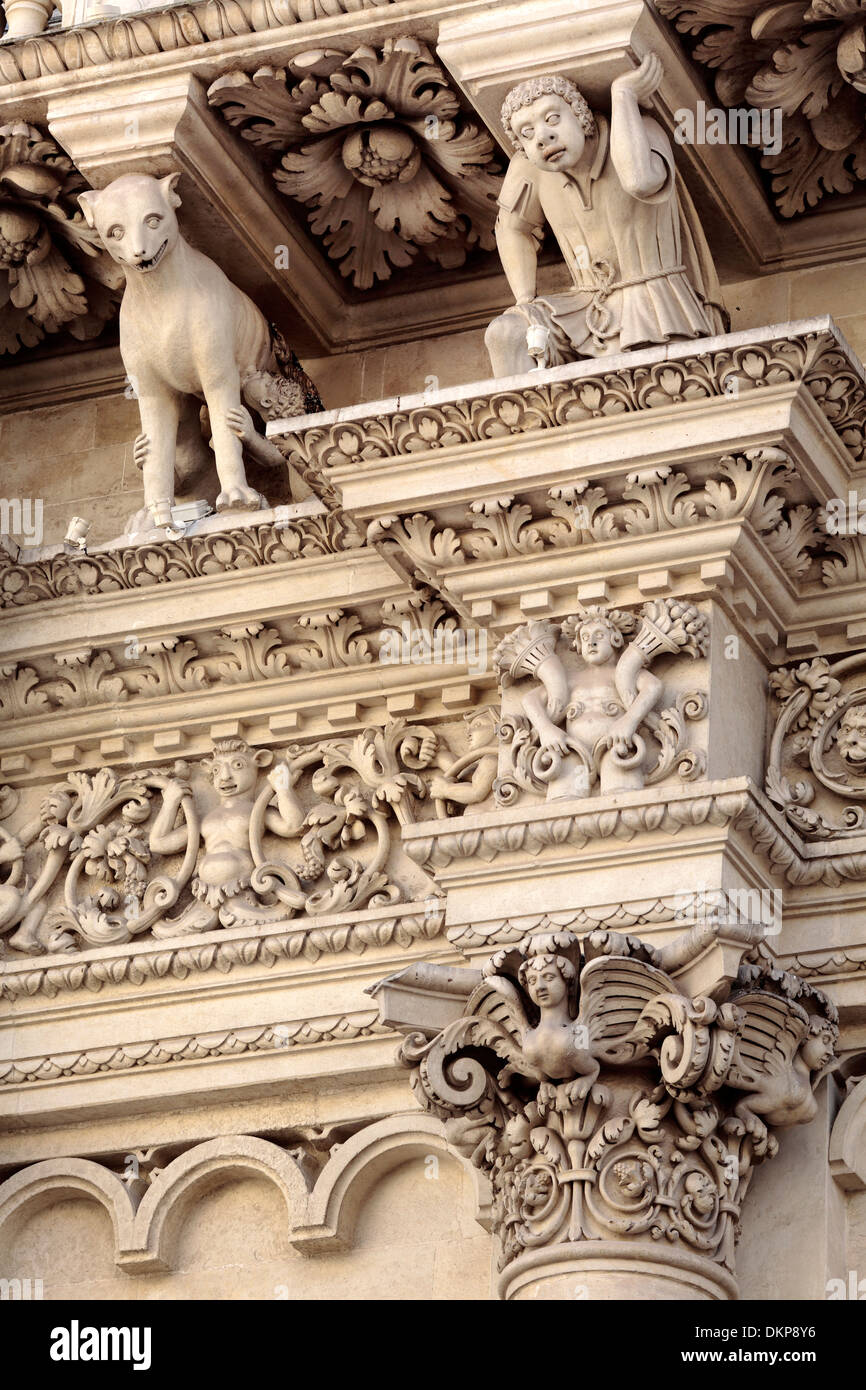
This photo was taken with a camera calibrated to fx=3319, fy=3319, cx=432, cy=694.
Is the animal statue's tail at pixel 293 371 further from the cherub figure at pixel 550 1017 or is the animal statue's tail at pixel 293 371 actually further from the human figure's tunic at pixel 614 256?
the cherub figure at pixel 550 1017

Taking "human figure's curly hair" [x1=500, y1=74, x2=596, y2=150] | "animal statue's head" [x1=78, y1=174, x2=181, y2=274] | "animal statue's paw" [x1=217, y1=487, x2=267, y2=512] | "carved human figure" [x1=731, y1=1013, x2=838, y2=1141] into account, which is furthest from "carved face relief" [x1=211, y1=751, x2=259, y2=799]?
"carved human figure" [x1=731, y1=1013, x2=838, y2=1141]

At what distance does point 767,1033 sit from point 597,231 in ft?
7.59

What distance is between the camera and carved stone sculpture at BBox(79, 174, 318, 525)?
923cm

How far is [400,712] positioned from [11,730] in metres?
1.21

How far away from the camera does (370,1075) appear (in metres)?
8.66

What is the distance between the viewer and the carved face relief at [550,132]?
339 inches

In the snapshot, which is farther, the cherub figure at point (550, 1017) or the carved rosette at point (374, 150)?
the carved rosette at point (374, 150)

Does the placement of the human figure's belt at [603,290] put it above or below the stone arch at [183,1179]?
above

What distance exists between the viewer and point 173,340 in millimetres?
9391

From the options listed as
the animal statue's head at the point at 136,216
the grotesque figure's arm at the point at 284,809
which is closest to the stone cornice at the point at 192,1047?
the grotesque figure's arm at the point at 284,809

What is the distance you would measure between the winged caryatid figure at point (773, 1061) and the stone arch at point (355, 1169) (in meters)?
1.01

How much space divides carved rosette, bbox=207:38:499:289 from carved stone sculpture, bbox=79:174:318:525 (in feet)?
1.09

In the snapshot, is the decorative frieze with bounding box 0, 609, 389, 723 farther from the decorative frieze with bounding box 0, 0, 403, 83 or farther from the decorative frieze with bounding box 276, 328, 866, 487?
the decorative frieze with bounding box 0, 0, 403, 83

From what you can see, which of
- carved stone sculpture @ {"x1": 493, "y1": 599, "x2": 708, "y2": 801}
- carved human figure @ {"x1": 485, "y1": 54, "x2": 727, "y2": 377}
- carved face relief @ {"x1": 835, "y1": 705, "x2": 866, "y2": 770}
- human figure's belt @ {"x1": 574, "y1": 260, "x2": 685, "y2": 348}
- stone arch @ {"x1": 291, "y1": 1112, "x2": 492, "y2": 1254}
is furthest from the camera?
human figure's belt @ {"x1": 574, "y1": 260, "x2": 685, "y2": 348}
